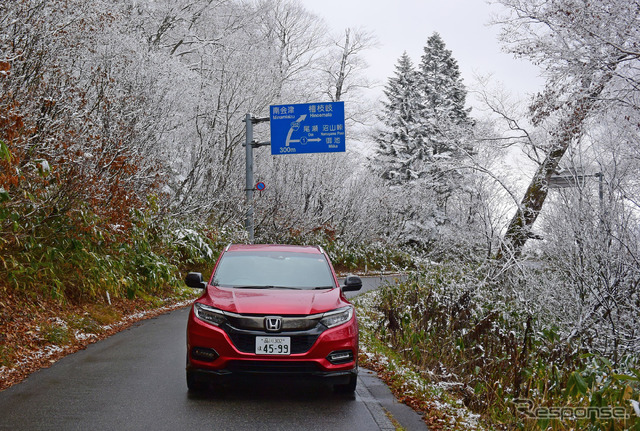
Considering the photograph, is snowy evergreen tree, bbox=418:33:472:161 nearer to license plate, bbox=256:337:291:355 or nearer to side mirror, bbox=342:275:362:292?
side mirror, bbox=342:275:362:292

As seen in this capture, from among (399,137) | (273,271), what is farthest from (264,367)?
(399,137)

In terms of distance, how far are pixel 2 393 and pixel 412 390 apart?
453 centimetres

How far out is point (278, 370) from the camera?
6203 mm

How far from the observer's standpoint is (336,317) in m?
6.60

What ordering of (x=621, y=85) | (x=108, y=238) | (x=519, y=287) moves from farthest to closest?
(x=108, y=238) < (x=519, y=287) < (x=621, y=85)

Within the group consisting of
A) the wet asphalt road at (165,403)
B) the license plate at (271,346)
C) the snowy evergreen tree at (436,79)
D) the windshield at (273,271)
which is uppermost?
the snowy evergreen tree at (436,79)

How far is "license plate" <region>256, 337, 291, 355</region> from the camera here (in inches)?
245

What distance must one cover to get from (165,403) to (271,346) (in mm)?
1285

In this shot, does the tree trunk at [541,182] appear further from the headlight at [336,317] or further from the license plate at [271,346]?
the license plate at [271,346]

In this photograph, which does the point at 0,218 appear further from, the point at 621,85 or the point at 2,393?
the point at 621,85

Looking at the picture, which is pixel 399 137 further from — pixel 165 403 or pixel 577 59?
pixel 165 403

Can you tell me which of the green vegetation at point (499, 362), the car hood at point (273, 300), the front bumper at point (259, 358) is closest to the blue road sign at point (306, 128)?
the green vegetation at point (499, 362)

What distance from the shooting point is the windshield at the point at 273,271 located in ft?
24.0

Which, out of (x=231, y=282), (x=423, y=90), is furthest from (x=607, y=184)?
(x=423, y=90)
